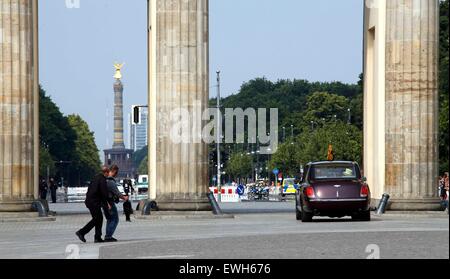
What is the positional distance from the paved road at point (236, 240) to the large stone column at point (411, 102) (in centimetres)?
325

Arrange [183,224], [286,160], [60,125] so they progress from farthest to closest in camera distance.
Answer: [60,125] → [286,160] → [183,224]

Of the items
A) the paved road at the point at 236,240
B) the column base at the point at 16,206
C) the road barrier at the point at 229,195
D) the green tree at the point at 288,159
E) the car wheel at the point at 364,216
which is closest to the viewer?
the paved road at the point at 236,240

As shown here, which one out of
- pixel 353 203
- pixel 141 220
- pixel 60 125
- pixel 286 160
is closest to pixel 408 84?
pixel 353 203

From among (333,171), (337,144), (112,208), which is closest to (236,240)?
(112,208)

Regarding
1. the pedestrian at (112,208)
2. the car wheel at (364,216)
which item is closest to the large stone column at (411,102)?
the car wheel at (364,216)

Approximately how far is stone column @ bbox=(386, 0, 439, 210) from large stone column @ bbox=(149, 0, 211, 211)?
563 centimetres

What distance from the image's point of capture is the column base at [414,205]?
145 feet

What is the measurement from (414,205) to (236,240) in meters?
16.6

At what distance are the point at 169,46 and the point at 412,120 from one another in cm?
751

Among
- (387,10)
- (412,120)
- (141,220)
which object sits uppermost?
(387,10)

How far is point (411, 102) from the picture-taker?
1738 inches

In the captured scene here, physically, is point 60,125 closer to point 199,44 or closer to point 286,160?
point 286,160

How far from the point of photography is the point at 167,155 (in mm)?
43906

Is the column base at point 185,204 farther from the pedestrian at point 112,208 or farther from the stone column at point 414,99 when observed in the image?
the pedestrian at point 112,208
